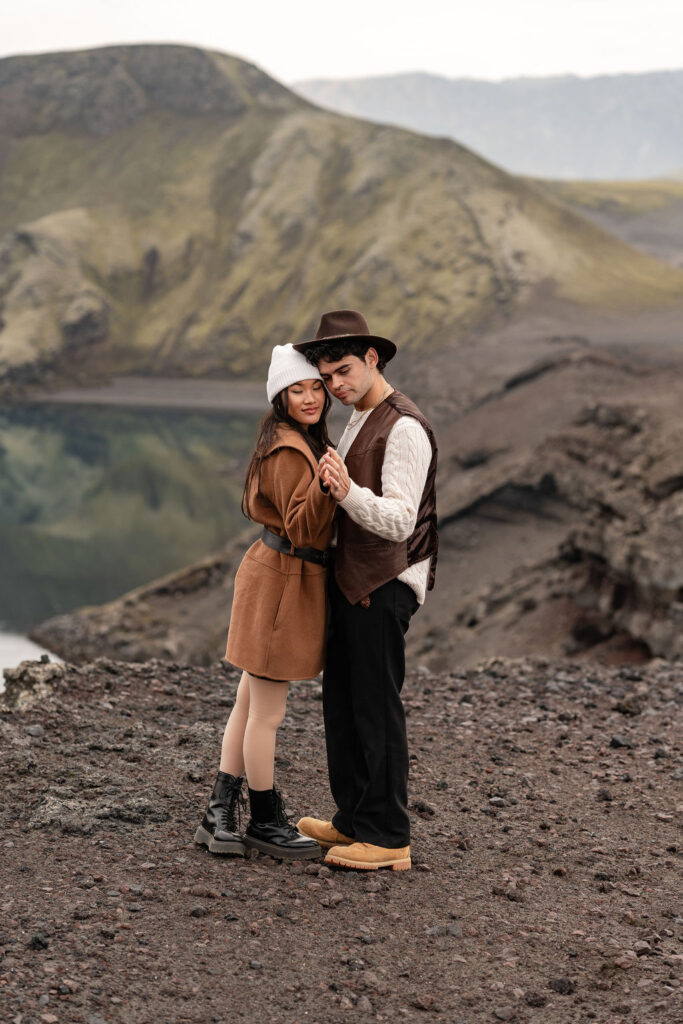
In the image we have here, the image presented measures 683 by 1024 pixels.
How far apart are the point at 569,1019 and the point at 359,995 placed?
2.90 feet

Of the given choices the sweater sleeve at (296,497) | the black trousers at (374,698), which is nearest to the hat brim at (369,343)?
the sweater sleeve at (296,497)

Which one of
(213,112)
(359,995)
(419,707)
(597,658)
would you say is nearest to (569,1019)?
(359,995)

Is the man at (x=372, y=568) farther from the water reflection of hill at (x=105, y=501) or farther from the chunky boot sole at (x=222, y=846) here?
the water reflection of hill at (x=105, y=501)

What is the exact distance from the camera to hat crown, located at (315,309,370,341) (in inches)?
209

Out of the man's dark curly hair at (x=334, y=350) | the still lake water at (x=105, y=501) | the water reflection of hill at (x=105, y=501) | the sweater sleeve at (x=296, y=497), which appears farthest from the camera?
the water reflection of hill at (x=105, y=501)

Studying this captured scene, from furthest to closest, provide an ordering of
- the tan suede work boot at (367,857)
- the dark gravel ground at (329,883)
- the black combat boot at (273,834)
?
1. the black combat boot at (273,834)
2. the tan suede work boot at (367,857)
3. the dark gravel ground at (329,883)

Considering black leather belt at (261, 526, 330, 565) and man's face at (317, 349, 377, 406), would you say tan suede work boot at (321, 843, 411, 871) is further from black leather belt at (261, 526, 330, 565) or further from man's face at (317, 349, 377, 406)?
man's face at (317, 349, 377, 406)

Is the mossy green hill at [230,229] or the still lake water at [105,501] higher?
the mossy green hill at [230,229]

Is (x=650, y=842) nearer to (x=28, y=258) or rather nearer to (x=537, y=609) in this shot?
(x=537, y=609)

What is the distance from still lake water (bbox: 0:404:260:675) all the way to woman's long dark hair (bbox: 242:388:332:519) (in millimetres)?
30677

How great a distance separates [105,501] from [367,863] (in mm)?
54418

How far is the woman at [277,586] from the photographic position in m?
5.29

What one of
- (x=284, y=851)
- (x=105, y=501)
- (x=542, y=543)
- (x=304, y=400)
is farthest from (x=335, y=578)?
(x=105, y=501)

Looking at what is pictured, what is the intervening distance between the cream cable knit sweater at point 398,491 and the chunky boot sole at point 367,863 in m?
1.50
